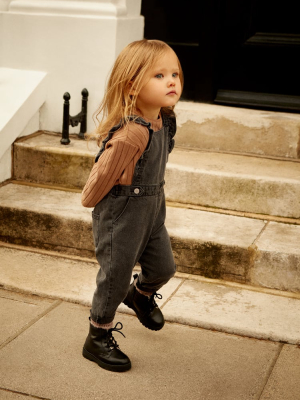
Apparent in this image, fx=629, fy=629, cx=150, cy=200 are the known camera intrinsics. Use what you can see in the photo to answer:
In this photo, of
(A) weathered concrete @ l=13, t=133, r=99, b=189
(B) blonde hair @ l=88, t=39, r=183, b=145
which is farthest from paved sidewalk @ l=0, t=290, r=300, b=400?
(A) weathered concrete @ l=13, t=133, r=99, b=189

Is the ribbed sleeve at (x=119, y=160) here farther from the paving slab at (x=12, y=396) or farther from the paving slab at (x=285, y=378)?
the paving slab at (x=285, y=378)

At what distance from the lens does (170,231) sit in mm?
3643

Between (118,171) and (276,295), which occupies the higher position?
(118,171)

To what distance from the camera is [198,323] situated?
10.2ft

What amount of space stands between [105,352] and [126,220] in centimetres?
59

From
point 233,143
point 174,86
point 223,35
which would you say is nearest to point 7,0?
point 223,35

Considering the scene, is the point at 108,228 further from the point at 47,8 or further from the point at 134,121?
the point at 47,8

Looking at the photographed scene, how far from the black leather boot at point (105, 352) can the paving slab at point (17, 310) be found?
1.48ft

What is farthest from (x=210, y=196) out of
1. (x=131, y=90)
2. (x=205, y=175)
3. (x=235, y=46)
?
(x=131, y=90)

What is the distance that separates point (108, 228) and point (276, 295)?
1.25 metres

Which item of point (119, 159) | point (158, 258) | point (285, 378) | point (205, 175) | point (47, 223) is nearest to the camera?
point (119, 159)

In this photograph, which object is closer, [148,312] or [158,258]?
[158,258]

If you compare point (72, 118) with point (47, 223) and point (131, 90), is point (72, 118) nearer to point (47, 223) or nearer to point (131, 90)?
point (47, 223)

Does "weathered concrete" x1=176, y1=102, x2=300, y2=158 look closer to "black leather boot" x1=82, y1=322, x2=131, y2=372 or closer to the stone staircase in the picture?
the stone staircase
